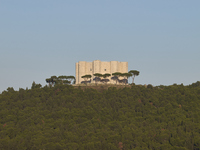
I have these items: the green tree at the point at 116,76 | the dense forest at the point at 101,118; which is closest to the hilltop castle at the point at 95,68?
the green tree at the point at 116,76

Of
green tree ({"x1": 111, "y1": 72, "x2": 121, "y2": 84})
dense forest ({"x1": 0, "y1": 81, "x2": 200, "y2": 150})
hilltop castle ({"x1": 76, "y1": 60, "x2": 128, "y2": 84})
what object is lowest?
dense forest ({"x1": 0, "y1": 81, "x2": 200, "y2": 150})

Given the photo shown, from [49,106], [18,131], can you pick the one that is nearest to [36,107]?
[49,106]

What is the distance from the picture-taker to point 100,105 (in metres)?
92.5

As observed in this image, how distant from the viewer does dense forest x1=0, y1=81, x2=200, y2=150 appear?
66562 mm

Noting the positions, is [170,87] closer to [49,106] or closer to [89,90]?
[89,90]

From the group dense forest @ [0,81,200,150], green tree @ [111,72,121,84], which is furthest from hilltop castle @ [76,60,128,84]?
dense forest @ [0,81,200,150]

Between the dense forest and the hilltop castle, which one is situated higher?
the hilltop castle

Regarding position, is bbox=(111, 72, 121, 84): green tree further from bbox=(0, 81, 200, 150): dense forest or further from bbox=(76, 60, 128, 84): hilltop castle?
bbox=(0, 81, 200, 150): dense forest

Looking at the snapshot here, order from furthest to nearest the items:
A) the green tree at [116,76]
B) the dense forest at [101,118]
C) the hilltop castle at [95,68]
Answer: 1. the hilltop castle at [95,68]
2. the green tree at [116,76]
3. the dense forest at [101,118]

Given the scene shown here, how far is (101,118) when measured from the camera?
276 ft

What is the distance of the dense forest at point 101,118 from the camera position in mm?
66562

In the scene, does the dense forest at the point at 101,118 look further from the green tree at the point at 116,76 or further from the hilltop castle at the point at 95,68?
the hilltop castle at the point at 95,68

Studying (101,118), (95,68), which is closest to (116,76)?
(95,68)

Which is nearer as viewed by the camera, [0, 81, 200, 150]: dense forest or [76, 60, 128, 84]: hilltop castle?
[0, 81, 200, 150]: dense forest
